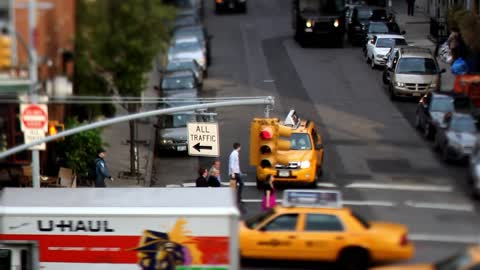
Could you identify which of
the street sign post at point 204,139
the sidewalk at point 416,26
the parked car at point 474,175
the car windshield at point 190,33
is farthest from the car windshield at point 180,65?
the parked car at point 474,175

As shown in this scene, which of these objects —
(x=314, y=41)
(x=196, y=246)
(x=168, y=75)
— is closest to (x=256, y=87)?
(x=168, y=75)

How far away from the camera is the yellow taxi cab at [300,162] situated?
3384cm

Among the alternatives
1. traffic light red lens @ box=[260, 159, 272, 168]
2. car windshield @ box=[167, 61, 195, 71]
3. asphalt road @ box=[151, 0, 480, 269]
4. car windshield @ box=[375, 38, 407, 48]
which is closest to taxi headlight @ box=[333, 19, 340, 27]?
asphalt road @ box=[151, 0, 480, 269]

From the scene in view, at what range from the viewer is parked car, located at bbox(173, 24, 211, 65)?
56.2 metres

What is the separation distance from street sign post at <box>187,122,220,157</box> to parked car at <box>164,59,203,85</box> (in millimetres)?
12928

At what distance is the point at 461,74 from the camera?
1502 inches

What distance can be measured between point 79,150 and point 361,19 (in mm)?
19572

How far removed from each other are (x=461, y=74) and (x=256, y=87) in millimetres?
10470

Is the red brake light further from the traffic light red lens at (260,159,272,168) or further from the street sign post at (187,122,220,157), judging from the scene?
the street sign post at (187,122,220,157)

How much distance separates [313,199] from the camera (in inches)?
1057

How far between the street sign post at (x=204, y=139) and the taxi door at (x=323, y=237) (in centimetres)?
921

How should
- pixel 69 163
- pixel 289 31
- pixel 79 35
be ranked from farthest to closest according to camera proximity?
1. pixel 289 31
2. pixel 69 163
3. pixel 79 35

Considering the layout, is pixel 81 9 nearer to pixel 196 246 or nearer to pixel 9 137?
pixel 9 137

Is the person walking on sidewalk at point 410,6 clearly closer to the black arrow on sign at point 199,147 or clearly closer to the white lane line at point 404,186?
the black arrow on sign at point 199,147
